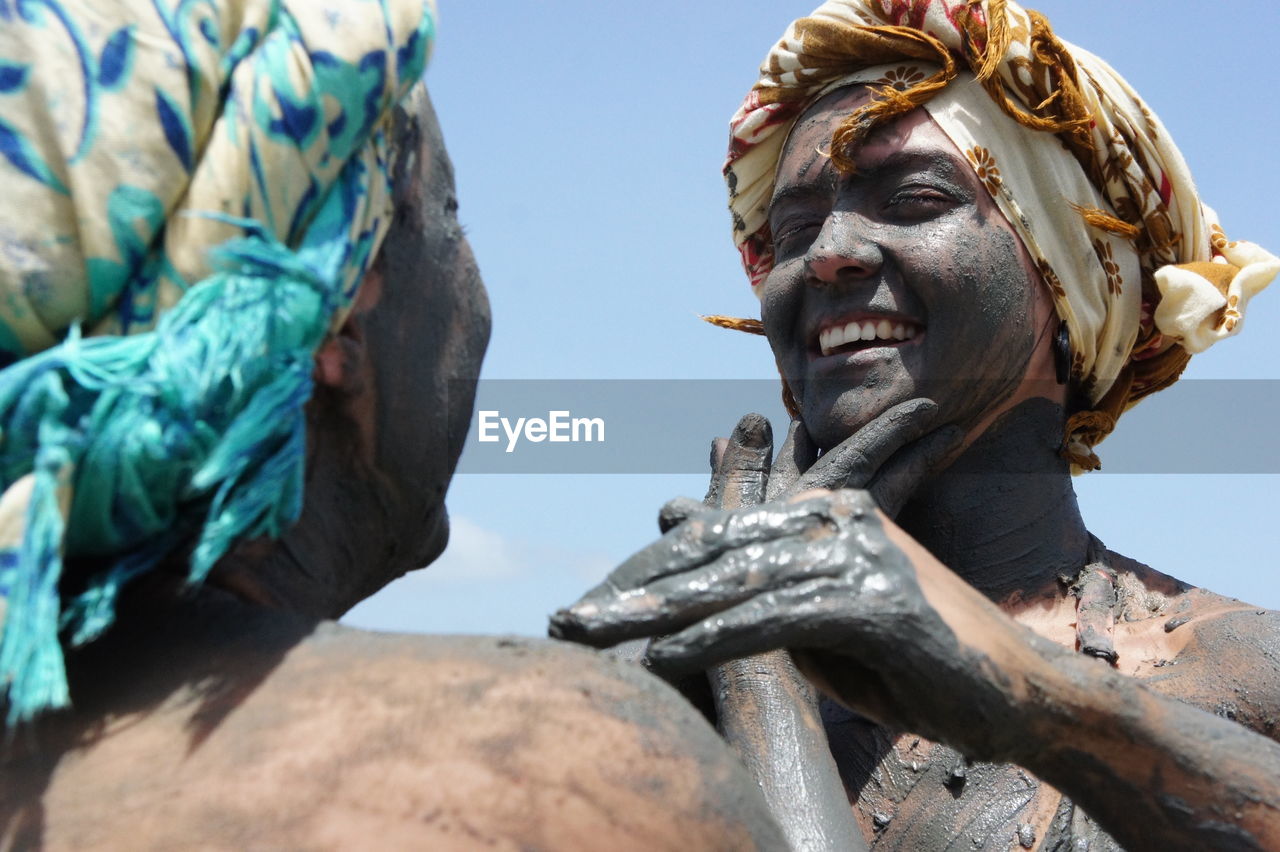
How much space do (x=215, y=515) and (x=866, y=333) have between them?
260 centimetres

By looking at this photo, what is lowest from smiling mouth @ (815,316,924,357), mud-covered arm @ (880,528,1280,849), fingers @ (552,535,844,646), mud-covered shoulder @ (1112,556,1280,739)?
mud-covered shoulder @ (1112,556,1280,739)

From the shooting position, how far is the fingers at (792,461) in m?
4.12

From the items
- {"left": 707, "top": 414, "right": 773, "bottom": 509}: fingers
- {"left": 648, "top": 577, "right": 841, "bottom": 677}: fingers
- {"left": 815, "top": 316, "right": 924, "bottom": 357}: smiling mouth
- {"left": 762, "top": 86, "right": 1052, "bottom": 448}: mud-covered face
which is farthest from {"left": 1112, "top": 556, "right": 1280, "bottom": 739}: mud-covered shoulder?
{"left": 648, "top": 577, "right": 841, "bottom": 677}: fingers

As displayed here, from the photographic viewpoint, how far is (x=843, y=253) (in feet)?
12.7

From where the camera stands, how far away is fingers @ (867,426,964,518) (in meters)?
3.86

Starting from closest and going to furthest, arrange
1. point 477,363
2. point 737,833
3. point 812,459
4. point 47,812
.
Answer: point 47,812
point 737,833
point 477,363
point 812,459

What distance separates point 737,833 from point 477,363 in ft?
2.45

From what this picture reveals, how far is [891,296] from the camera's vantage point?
3.89 metres

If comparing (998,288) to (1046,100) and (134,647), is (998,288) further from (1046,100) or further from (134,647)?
(134,647)

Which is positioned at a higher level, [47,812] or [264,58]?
[264,58]

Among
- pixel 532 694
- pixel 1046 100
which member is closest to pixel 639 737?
pixel 532 694

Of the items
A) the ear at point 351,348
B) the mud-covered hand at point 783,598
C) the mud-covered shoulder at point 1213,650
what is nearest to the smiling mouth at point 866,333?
the mud-covered shoulder at point 1213,650

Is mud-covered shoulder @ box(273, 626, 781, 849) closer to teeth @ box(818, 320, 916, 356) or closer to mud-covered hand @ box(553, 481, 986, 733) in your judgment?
mud-covered hand @ box(553, 481, 986, 733)

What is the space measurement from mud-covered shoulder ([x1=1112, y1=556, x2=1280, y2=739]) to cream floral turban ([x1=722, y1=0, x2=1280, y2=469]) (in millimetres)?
552
